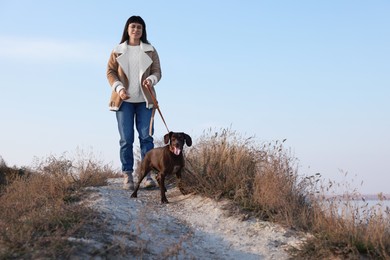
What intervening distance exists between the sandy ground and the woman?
3.47ft

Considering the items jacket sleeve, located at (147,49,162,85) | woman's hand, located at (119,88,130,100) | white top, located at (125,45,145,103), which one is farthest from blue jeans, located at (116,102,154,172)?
jacket sleeve, located at (147,49,162,85)

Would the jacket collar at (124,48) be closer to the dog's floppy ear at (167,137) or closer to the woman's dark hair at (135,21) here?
the woman's dark hair at (135,21)

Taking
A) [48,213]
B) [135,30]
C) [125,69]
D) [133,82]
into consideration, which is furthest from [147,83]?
[48,213]

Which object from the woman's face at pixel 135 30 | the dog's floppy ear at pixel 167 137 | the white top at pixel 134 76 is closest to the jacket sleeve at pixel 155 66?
the white top at pixel 134 76

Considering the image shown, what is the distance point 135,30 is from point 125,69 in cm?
68

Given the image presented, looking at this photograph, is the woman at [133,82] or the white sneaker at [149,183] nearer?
the woman at [133,82]

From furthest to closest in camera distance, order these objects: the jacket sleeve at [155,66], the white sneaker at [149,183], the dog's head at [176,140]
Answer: the white sneaker at [149,183]
the jacket sleeve at [155,66]
the dog's head at [176,140]

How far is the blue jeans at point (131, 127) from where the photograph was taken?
321 inches

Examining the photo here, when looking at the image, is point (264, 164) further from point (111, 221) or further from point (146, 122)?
point (111, 221)

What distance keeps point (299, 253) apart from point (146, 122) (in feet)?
12.4

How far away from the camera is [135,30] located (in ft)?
27.1

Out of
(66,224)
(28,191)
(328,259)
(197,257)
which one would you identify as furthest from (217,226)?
(28,191)

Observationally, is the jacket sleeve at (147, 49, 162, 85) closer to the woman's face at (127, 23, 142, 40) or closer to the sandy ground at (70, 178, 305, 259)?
the woman's face at (127, 23, 142, 40)

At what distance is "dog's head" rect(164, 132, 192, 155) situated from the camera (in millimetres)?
7227
